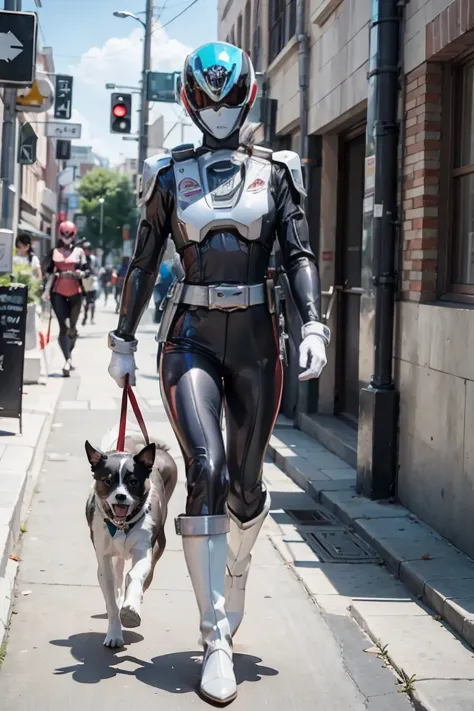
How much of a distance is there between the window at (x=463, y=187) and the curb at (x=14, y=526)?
3025mm

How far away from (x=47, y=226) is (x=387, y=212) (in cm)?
5223

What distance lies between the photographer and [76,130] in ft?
67.0

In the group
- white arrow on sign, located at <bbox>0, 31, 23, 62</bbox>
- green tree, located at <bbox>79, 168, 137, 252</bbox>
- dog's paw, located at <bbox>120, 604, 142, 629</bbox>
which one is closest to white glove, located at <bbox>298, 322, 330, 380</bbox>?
dog's paw, located at <bbox>120, 604, 142, 629</bbox>

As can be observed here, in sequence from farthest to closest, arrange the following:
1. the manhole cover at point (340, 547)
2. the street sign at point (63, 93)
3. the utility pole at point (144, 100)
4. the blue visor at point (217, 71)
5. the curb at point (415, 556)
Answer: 1. the utility pole at point (144, 100)
2. the street sign at point (63, 93)
3. the manhole cover at point (340, 547)
4. the curb at point (415, 556)
5. the blue visor at point (217, 71)

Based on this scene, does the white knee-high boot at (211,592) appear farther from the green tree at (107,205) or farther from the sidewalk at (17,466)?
the green tree at (107,205)

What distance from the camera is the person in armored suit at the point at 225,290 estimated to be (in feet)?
13.4

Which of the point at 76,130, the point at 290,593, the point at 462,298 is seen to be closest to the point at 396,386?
the point at 462,298

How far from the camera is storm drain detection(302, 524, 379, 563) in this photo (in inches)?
245

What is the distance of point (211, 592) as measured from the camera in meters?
3.86

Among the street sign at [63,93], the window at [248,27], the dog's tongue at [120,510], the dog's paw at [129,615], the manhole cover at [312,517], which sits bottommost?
the manhole cover at [312,517]

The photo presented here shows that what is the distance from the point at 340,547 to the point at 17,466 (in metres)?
2.46

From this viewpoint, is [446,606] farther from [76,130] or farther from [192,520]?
[76,130]

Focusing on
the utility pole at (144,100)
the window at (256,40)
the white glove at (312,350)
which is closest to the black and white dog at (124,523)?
the white glove at (312,350)

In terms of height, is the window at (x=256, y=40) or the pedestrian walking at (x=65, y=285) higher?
the window at (x=256, y=40)
